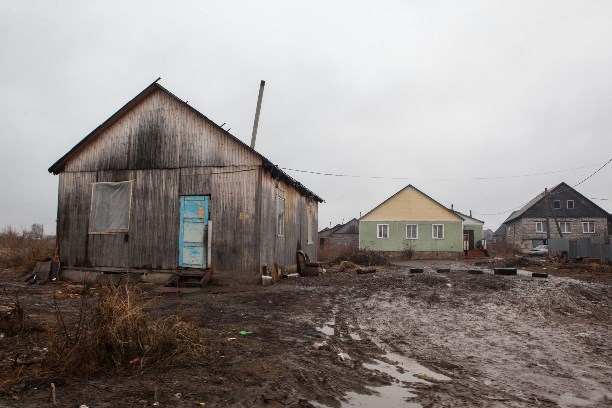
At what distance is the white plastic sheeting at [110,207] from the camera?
13008mm

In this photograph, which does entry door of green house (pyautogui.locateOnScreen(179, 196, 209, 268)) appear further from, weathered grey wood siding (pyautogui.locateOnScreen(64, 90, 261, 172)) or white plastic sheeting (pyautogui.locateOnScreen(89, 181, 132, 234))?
white plastic sheeting (pyautogui.locateOnScreen(89, 181, 132, 234))

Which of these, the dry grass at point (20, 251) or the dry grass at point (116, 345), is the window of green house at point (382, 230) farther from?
the dry grass at point (116, 345)

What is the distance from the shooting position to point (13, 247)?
2084cm

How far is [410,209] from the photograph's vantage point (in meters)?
35.9

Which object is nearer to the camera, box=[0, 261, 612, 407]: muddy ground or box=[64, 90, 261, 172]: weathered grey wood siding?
box=[0, 261, 612, 407]: muddy ground

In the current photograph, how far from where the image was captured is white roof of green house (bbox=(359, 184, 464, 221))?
116 feet

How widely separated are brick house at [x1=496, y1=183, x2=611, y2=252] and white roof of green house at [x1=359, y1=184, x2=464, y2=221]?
1792cm

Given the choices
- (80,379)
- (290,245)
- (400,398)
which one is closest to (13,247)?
(290,245)

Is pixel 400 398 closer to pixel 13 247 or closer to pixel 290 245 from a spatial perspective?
pixel 290 245

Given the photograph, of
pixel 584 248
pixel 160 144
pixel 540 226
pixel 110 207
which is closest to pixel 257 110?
pixel 160 144

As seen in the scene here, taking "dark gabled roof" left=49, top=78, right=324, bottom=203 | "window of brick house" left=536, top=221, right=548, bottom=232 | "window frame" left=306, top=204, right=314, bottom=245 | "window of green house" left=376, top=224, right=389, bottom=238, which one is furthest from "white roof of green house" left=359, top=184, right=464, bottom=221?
"dark gabled roof" left=49, top=78, right=324, bottom=203

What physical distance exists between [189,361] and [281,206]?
10.6 m

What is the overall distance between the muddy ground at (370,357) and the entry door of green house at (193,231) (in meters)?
2.81

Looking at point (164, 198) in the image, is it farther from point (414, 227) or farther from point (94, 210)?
point (414, 227)
